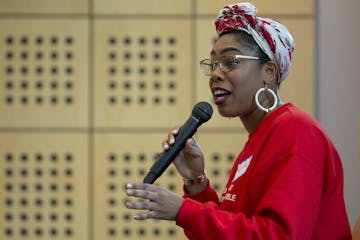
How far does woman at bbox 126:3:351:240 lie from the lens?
1.95 meters

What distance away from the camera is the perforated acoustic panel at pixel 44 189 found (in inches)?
199

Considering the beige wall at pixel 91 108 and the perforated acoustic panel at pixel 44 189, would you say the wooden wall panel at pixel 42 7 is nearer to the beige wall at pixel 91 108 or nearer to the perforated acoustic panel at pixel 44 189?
the beige wall at pixel 91 108

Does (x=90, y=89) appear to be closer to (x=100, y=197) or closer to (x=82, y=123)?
(x=82, y=123)

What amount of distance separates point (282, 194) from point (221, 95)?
0.50m

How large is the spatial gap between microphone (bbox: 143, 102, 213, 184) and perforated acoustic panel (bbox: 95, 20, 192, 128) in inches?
108

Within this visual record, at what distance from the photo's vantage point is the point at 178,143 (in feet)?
7.30

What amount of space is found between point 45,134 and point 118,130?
527mm

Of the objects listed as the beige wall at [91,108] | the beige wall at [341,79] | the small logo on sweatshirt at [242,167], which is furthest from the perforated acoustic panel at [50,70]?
the small logo on sweatshirt at [242,167]

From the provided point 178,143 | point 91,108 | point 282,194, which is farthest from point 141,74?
point 282,194

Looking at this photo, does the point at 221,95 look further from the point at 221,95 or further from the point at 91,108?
the point at 91,108

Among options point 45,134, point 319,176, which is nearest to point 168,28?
point 45,134

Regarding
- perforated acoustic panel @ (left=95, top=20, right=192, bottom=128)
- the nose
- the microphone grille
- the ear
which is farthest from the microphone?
perforated acoustic panel @ (left=95, top=20, right=192, bottom=128)

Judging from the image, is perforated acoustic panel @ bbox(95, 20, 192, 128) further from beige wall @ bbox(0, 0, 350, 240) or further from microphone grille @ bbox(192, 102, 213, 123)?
microphone grille @ bbox(192, 102, 213, 123)

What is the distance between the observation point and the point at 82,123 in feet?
16.6
